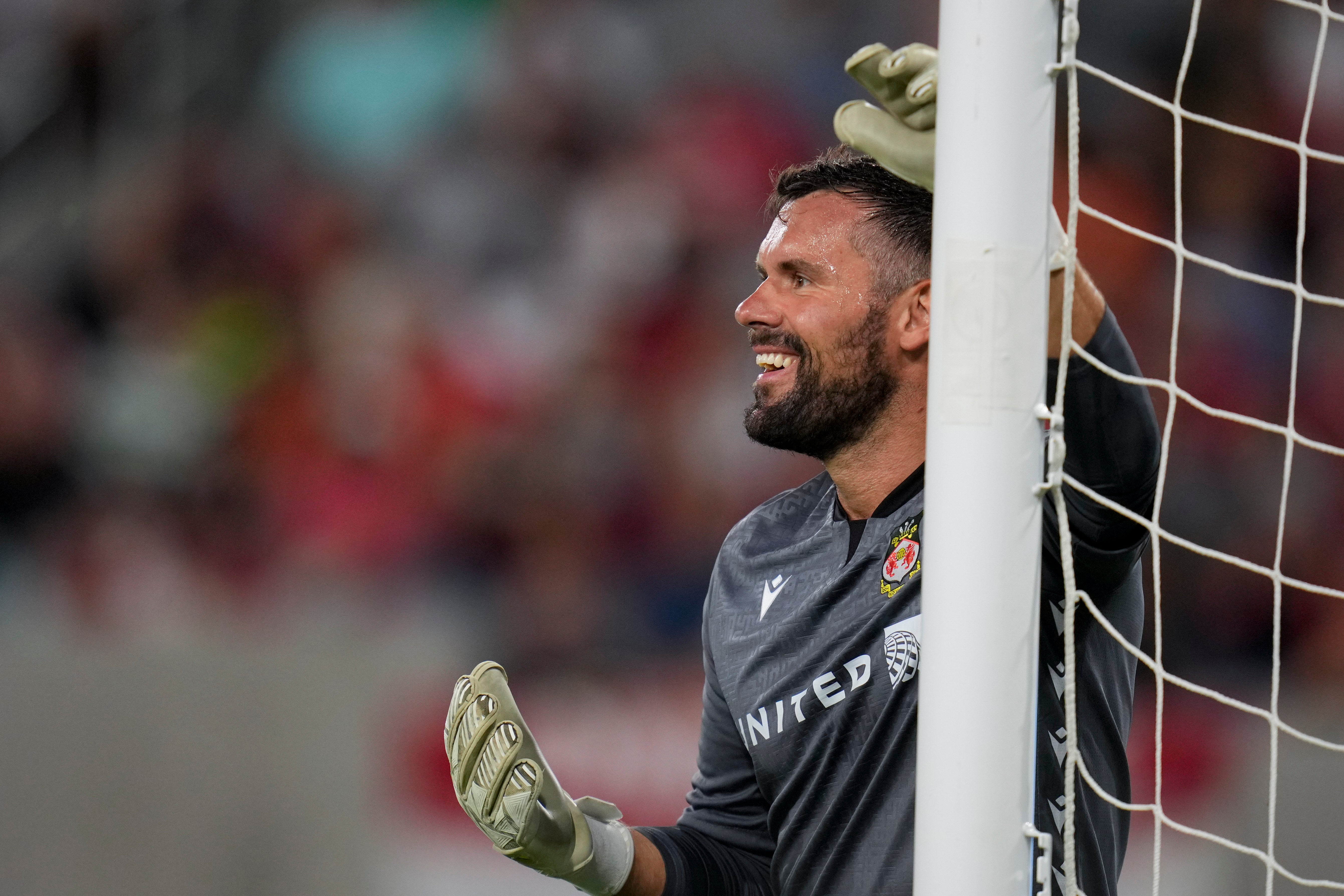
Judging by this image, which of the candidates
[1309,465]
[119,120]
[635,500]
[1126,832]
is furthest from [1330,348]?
[119,120]

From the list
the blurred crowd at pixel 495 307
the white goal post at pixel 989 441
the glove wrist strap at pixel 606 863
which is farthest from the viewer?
the blurred crowd at pixel 495 307

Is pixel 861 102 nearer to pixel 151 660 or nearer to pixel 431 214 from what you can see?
pixel 151 660

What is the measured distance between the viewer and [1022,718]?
1382mm

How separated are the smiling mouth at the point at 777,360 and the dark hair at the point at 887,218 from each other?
163 millimetres

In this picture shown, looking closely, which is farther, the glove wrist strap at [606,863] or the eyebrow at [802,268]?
the eyebrow at [802,268]

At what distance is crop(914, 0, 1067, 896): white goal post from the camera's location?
4.48 feet

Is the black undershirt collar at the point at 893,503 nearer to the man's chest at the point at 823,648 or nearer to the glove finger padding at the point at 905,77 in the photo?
the man's chest at the point at 823,648

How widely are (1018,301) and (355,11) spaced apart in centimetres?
474

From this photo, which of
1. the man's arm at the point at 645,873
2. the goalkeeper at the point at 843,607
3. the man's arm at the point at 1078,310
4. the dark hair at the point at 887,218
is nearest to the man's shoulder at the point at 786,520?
the goalkeeper at the point at 843,607

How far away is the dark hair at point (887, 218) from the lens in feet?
6.69

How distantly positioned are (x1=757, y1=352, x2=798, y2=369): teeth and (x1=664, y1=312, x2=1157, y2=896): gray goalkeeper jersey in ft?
0.78

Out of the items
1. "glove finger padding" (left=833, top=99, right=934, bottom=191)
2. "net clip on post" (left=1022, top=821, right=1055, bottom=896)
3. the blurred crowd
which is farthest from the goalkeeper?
the blurred crowd

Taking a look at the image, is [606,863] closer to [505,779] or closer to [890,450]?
[505,779]

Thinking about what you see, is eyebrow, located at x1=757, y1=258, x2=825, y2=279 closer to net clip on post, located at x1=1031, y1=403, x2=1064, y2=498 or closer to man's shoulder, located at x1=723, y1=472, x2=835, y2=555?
man's shoulder, located at x1=723, y1=472, x2=835, y2=555
